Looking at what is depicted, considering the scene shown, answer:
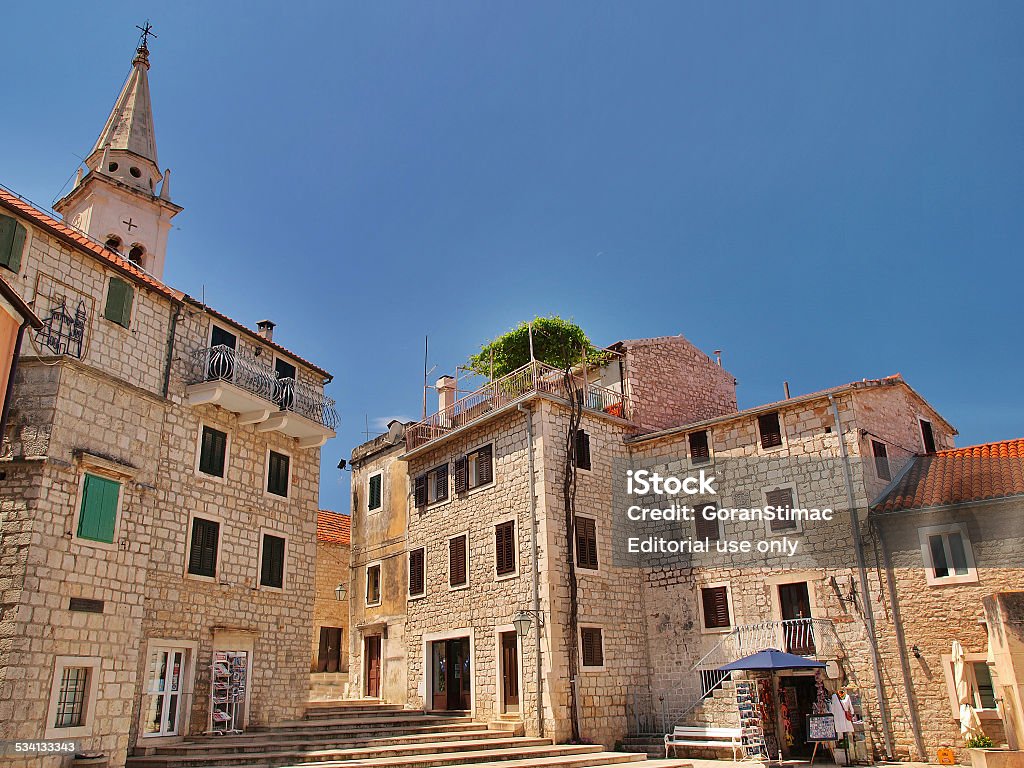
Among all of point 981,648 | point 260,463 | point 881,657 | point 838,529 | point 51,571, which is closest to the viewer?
point 51,571

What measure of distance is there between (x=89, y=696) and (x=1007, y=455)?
806 inches

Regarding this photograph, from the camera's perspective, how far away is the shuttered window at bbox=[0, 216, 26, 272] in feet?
47.5

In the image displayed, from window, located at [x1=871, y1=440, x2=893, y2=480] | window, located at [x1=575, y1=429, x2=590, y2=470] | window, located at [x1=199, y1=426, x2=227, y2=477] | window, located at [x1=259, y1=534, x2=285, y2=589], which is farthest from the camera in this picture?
window, located at [x1=575, y1=429, x2=590, y2=470]

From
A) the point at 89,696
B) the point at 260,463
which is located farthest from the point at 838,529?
the point at 89,696

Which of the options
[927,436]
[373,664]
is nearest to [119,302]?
[373,664]

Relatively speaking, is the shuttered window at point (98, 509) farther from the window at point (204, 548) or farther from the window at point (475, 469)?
the window at point (475, 469)

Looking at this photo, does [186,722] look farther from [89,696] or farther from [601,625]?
[601,625]

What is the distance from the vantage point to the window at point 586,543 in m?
20.7

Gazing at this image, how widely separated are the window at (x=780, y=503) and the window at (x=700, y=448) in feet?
7.04

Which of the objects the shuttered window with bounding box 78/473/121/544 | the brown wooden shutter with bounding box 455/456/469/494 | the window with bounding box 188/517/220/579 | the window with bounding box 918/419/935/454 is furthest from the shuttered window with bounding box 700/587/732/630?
the shuttered window with bounding box 78/473/121/544

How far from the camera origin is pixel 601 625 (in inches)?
802

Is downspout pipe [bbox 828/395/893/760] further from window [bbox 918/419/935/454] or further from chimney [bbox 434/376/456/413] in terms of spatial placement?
chimney [bbox 434/376/456/413]

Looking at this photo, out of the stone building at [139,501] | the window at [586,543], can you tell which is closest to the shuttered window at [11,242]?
the stone building at [139,501]

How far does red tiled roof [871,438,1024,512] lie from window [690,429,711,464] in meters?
4.63
